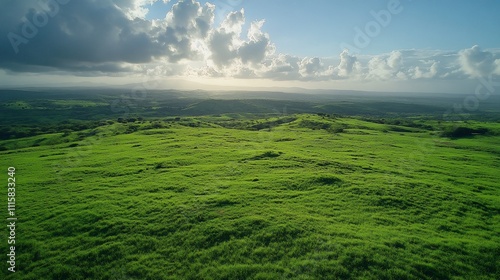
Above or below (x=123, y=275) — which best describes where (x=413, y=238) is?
above

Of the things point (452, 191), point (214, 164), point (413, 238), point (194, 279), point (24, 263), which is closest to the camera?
point (194, 279)

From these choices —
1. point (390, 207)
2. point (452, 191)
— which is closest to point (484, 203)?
point (452, 191)

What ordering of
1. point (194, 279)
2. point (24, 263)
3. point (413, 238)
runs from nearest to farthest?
1. point (194, 279)
2. point (24, 263)
3. point (413, 238)

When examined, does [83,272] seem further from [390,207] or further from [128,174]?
[390,207]

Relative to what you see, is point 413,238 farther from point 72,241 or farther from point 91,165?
point 91,165

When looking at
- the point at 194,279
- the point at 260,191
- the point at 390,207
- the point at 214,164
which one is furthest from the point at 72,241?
the point at 390,207

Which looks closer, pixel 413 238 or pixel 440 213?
pixel 413 238
